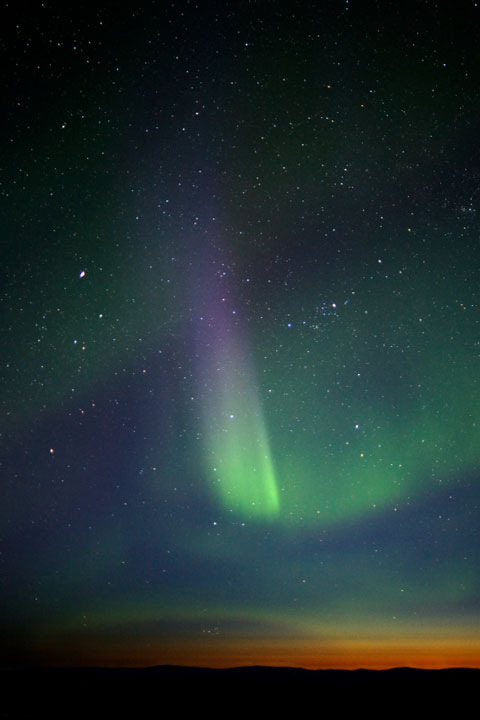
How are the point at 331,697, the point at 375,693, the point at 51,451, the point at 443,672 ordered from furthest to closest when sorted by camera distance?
the point at 443,672 < the point at 375,693 < the point at 331,697 < the point at 51,451

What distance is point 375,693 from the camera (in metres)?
33.2

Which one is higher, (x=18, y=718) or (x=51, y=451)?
(x=51, y=451)

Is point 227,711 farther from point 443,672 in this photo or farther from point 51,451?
point 443,672

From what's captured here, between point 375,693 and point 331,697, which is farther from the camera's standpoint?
point 375,693

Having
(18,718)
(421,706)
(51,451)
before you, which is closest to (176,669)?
(421,706)

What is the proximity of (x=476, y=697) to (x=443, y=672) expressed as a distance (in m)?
27.0

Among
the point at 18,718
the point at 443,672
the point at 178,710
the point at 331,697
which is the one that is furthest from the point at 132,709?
the point at 443,672

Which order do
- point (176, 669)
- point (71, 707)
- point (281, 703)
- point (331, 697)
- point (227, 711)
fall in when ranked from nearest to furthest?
1. point (71, 707)
2. point (227, 711)
3. point (281, 703)
4. point (331, 697)
5. point (176, 669)

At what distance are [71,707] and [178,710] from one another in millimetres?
4571

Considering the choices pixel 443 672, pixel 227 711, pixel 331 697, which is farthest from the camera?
pixel 443 672

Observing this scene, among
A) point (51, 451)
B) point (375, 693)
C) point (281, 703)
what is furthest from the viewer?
point (375, 693)

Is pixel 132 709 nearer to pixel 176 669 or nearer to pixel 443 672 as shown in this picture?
pixel 443 672

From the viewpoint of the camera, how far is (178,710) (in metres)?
23.4

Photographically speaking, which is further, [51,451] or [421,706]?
[421,706]
